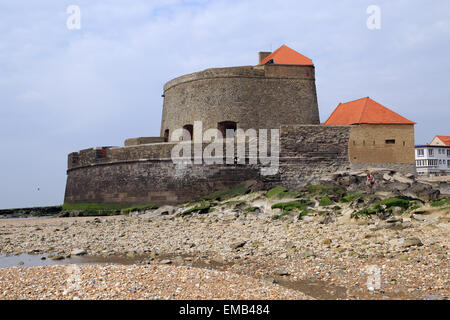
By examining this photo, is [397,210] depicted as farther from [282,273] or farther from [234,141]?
[234,141]

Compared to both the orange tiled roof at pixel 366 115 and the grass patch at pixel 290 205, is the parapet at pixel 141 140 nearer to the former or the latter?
the orange tiled roof at pixel 366 115

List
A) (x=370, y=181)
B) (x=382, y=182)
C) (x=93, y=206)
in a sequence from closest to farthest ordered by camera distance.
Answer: (x=370, y=181), (x=382, y=182), (x=93, y=206)

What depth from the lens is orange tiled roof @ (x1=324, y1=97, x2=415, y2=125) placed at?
1928 centimetres

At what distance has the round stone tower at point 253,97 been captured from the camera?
20750 mm

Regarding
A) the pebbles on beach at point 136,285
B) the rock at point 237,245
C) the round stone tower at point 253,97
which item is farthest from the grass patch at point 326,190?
the pebbles on beach at point 136,285

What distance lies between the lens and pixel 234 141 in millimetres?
17125

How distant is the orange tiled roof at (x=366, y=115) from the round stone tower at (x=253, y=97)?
5.15ft

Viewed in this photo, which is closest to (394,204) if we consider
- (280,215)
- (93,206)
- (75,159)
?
(280,215)

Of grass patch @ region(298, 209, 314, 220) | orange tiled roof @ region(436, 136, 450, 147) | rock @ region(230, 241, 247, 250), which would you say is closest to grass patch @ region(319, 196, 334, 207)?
grass patch @ region(298, 209, 314, 220)

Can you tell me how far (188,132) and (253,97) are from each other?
3.86m

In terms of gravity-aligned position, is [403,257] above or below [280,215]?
below
